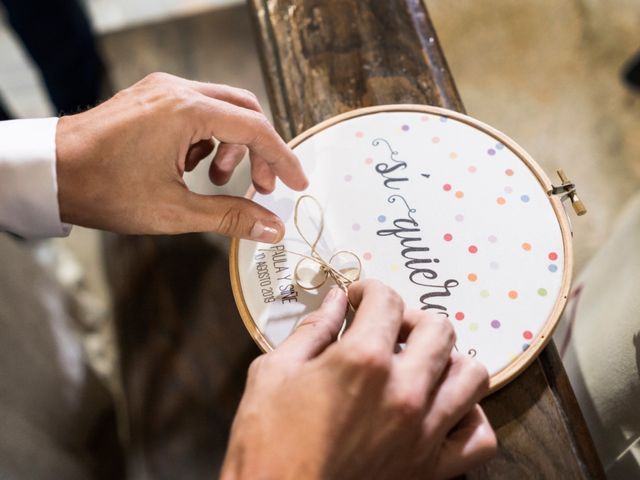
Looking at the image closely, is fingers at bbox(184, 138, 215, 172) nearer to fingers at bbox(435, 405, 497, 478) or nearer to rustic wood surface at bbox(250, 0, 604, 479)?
rustic wood surface at bbox(250, 0, 604, 479)

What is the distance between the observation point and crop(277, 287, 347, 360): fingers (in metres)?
0.53

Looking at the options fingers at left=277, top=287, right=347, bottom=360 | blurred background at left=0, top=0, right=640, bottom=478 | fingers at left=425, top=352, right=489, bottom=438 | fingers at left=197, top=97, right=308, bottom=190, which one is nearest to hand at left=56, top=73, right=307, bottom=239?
fingers at left=197, top=97, right=308, bottom=190

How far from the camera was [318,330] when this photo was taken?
55 centimetres

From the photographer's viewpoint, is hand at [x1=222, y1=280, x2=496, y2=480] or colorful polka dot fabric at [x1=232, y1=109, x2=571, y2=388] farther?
colorful polka dot fabric at [x1=232, y1=109, x2=571, y2=388]

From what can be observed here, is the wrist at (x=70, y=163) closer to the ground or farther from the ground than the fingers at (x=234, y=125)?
closer to the ground

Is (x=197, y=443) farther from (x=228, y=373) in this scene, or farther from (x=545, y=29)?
(x=545, y=29)

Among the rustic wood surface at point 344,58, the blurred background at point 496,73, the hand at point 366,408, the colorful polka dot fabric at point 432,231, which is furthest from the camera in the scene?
the blurred background at point 496,73

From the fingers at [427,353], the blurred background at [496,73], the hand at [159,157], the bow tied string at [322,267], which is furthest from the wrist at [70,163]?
the blurred background at [496,73]

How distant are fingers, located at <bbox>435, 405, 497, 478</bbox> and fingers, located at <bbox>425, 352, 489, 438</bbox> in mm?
16

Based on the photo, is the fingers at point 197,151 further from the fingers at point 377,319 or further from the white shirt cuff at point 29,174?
the fingers at point 377,319

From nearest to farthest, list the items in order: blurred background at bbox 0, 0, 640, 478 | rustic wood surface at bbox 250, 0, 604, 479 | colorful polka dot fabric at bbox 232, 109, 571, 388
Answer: colorful polka dot fabric at bbox 232, 109, 571, 388, rustic wood surface at bbox 250, 0, 604, 479, blurred background at bbox 0, 0, 640, 478

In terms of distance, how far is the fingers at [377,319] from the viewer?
50cm

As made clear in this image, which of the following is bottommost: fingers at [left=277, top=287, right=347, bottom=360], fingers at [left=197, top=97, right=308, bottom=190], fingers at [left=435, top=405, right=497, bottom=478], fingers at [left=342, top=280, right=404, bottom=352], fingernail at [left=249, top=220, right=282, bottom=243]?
fingers at [left=435, top=405, right=497, bottom=478]

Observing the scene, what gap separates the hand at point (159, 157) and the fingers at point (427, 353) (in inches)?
8.4
